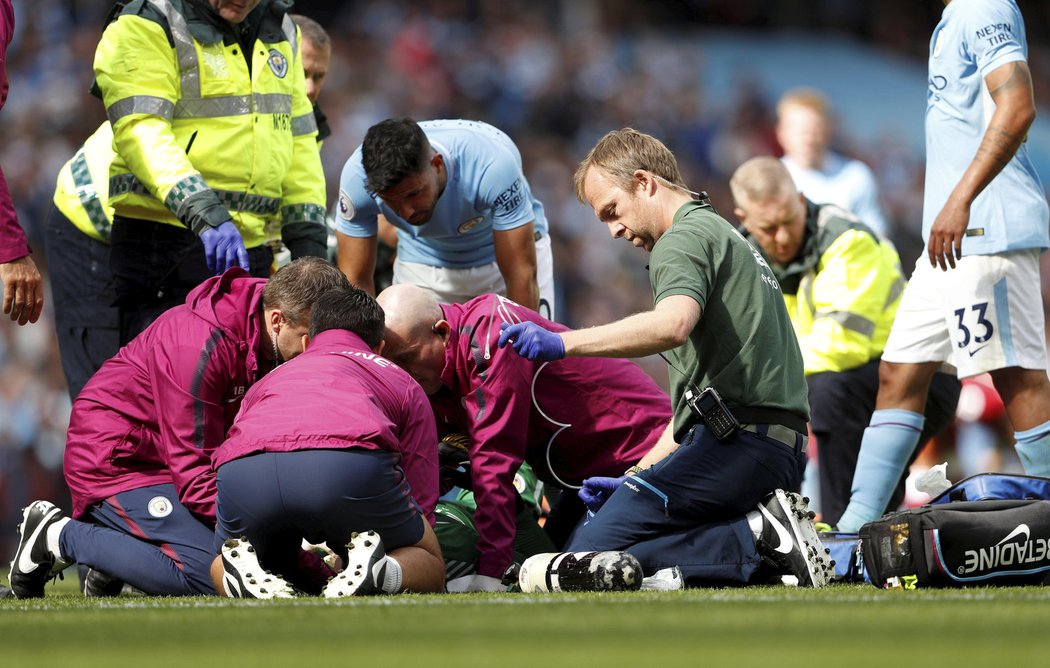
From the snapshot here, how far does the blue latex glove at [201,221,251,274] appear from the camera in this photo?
17.4 feet

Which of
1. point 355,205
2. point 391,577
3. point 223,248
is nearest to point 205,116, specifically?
point 223,248

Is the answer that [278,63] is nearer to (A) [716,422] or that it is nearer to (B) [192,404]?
(B) [192,404]

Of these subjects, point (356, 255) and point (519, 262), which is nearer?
point (519, 262)

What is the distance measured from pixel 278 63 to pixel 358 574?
2.78 m

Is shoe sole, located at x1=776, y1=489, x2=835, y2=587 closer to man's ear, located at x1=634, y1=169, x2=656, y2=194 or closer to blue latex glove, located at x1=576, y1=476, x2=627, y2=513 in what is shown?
blue latex glove, located at x1=576, y1=476, x2=627, y2=513

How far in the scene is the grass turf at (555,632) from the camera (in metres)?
2.62

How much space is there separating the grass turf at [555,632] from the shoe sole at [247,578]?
9.8 inches

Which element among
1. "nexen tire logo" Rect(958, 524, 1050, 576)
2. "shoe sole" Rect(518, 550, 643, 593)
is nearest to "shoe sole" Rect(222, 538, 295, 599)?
"shoe sole" Rect(518, 550, 643, 593)

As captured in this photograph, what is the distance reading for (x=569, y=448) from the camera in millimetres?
5418

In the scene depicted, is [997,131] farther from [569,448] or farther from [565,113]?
[565,113]

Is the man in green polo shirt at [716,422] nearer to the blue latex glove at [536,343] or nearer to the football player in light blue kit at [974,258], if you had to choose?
the blue latex glove at [536,343]

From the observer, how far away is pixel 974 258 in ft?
17.7

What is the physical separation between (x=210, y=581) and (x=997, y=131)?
3276 millimetres

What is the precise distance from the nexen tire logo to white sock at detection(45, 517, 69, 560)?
308 cm
